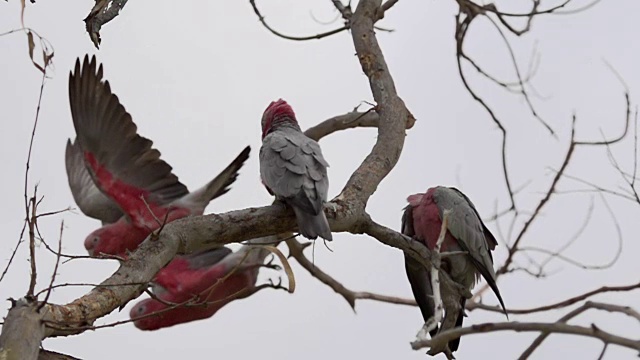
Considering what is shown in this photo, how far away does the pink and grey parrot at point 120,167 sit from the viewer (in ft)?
19.6

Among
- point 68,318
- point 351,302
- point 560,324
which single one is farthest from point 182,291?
point 560,324

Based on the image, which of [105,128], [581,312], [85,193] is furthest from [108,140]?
[581,312]

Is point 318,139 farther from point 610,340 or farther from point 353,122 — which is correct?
point 610,340

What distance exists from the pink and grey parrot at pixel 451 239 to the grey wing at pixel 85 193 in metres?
2.46

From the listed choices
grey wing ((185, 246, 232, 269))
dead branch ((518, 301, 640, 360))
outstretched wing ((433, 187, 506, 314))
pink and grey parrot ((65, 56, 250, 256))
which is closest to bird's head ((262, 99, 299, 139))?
outstretched wing ((433, 187, 506, 314))

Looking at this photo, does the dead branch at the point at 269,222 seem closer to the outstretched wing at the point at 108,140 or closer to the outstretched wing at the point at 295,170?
the outstretched wing at the point at 295,170

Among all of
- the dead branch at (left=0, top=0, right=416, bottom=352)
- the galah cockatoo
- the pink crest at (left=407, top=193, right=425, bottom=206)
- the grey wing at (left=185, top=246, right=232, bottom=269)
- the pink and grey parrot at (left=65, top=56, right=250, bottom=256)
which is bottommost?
the dead branch at (left=0, top=0, right=416, bottom=352)

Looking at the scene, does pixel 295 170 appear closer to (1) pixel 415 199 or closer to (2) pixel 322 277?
(1) pixel 415 199

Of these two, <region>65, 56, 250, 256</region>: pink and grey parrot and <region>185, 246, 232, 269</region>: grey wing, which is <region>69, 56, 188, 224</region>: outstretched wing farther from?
<region>185, 246, 232, 269</region>: grey wing

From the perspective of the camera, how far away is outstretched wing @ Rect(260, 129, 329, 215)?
12.3 ft

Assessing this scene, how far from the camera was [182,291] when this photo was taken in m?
6.12

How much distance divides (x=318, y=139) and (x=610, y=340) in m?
3.46

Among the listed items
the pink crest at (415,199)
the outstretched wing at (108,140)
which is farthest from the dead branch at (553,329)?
the outstretched wing at (108,140)

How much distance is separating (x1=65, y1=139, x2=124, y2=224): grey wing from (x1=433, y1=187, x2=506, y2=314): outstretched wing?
2.54 meters
